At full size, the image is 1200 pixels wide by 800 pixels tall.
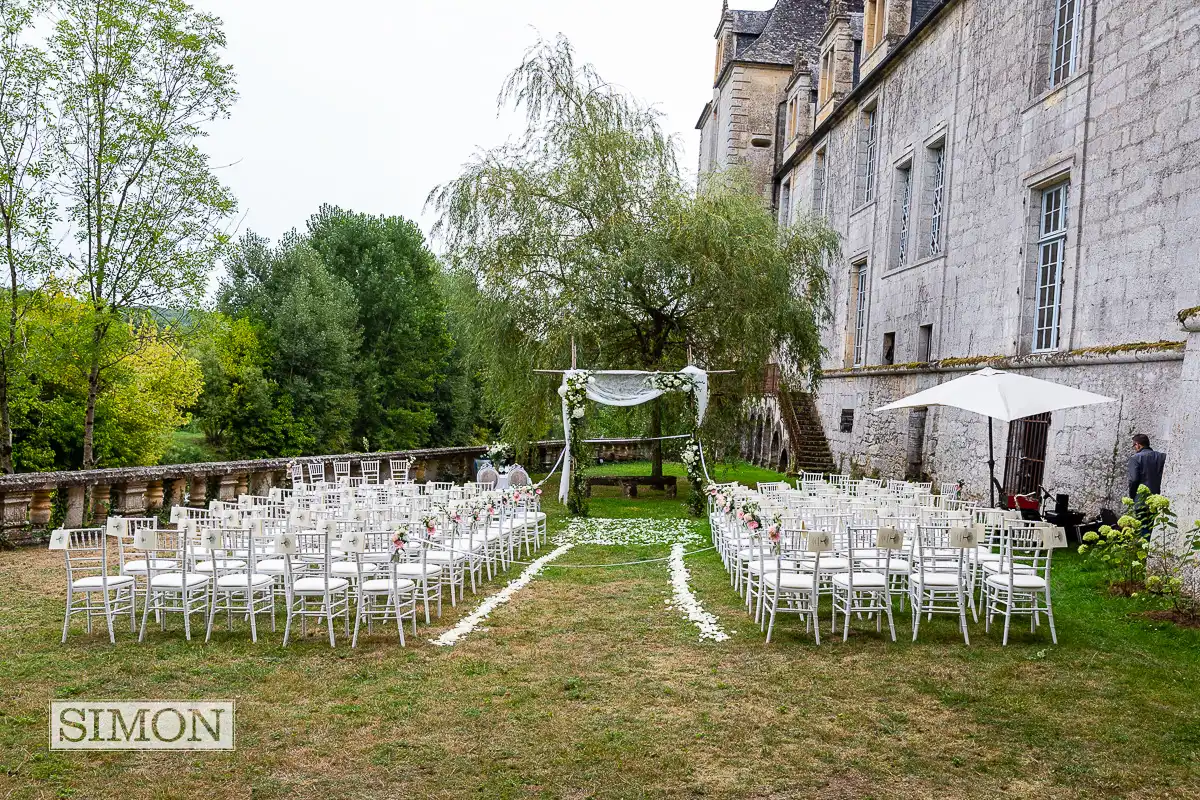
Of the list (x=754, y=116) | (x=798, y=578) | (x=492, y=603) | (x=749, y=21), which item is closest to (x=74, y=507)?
(x=492, y=603)

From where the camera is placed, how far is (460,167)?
15.6 metres

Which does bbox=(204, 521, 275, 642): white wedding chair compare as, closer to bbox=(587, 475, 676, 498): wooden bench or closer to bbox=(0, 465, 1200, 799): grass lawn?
bbox=(0, 465, 1200, 799): grass lawn

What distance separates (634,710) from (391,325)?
27.2 m

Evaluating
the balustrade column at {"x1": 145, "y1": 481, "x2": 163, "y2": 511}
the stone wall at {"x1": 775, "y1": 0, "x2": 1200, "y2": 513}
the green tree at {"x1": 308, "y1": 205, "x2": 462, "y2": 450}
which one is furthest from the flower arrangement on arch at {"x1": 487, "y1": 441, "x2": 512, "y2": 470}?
the green tree at {"x1": 308, "y1": 205, "x2": 462, "y2": 450}

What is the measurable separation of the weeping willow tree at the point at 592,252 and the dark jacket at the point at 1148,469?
6.65 meters

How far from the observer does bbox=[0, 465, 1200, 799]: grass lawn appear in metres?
4.05

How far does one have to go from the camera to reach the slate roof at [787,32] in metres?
29.8

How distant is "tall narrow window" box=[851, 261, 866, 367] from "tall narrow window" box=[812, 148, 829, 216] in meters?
3.53

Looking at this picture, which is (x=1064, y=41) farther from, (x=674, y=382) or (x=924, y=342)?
(x=674, y=382)

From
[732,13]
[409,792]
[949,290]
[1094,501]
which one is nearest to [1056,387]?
[1094,501]

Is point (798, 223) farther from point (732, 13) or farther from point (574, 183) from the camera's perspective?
point (732, 13)

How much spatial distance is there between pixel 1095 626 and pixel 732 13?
96.2 ft

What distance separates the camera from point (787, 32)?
30703mm

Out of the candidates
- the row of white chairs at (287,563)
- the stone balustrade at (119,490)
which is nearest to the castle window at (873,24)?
the stone balustrade at (119,490)
